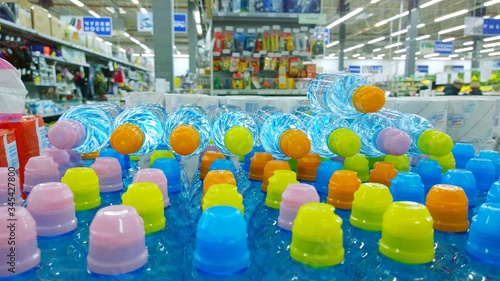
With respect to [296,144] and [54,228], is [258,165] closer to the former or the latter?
[296,144]

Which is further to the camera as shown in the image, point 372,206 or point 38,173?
point 38,173

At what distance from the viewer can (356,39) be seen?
20469 millimetres

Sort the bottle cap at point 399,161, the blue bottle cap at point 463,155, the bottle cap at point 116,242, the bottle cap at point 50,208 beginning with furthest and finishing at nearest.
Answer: the blue bottle cap at point 463,155 < the bottle cap at point 399,161 < the bottle cap at point 50,208 < the bottle cap at point 116,242

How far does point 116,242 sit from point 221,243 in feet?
0.54

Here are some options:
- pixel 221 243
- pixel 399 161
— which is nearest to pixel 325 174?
pixel 399 161

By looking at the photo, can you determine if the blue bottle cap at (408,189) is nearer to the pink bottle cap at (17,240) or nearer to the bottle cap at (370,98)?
the bottle cap at (370,98)

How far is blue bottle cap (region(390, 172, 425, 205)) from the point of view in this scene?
2.80ft

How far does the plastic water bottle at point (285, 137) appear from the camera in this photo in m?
1.00

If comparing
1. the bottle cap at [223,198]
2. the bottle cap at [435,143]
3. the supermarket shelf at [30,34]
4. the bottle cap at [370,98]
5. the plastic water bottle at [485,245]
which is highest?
the supermarket shelf at [30,34]

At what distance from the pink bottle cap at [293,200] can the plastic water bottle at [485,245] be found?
0.96ft

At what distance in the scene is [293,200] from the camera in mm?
742

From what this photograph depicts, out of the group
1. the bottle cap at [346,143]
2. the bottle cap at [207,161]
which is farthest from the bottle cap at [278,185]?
the bottle cap at [207,161]

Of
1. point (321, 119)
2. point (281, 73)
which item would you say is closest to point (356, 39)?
point (281, 73)

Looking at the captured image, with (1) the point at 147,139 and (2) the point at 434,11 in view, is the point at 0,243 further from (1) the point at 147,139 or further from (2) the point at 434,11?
(2) the point at 434,11
